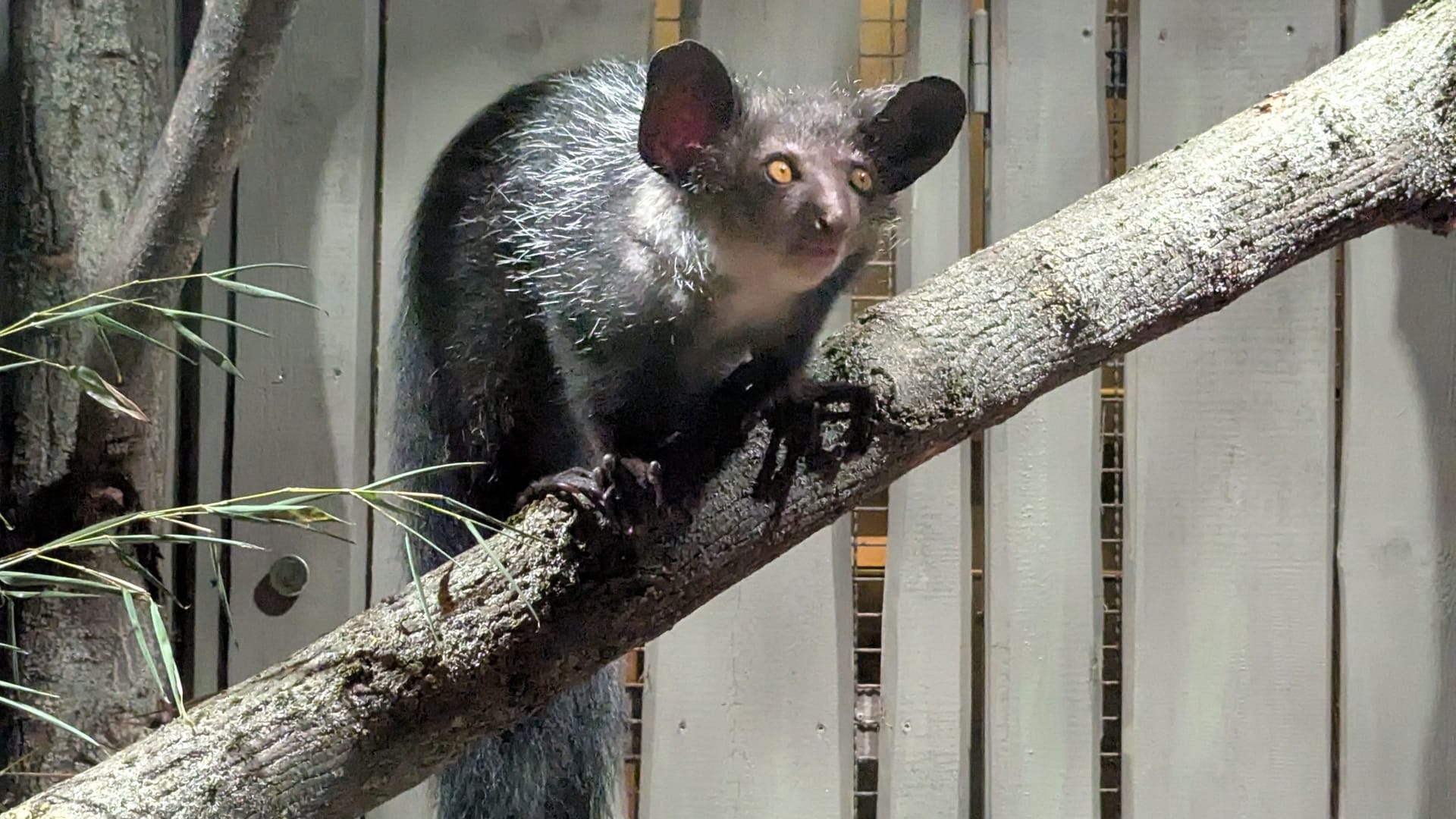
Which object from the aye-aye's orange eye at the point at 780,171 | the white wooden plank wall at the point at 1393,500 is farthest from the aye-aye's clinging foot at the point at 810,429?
the white wooden plank wall at the point at 1393,500

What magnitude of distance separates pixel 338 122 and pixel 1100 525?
144 centimetres

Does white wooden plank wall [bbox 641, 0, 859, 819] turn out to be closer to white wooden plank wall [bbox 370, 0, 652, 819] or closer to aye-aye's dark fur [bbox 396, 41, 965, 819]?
white wooden plank wall [bbox 370, 0, 652, 819]

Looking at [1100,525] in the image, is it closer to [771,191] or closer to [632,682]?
[632,682]

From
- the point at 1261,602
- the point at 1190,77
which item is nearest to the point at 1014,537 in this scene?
the point at 1261,602

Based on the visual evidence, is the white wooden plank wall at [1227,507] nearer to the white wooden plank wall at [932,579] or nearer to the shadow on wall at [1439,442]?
the shadow on wall at [1439,442]

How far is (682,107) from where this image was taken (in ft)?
4.79

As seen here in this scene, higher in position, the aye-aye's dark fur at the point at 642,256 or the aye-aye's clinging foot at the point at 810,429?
the aye-aye's dark fur at the point at 642,256

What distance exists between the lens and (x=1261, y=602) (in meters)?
2.21

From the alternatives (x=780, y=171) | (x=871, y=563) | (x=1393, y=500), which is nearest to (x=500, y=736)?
(x=871, y=563)

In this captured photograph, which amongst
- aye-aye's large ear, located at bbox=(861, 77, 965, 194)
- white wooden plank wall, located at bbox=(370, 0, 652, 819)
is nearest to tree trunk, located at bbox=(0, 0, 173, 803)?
white wooden plank wall, located at bbox=(370, 0, 652, 819)

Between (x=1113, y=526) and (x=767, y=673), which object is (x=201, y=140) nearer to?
(x=767, y=673)

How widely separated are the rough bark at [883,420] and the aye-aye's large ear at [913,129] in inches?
6.4

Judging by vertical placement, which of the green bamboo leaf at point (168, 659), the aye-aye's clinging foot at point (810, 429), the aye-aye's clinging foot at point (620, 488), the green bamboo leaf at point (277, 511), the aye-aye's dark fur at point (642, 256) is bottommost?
the green bamboo leaf at point (168, 659)

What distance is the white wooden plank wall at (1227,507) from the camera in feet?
7.24
